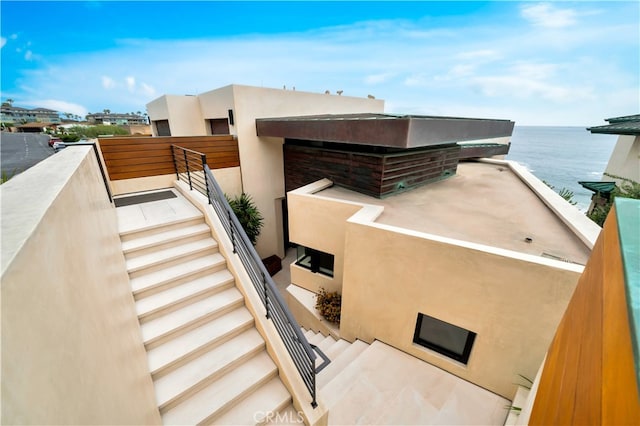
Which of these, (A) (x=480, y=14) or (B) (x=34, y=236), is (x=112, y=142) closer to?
(B) (x=34, y=236)

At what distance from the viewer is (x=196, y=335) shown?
2.84m

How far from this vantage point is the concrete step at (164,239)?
130 inches

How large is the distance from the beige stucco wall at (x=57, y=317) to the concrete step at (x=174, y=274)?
1431mm

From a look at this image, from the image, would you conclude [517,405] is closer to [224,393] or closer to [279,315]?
[279,315]

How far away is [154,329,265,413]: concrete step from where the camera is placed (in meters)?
2.41

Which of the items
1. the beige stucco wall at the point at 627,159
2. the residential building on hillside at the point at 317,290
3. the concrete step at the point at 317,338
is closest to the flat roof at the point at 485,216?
the residential building on hillside at the point at 317,290

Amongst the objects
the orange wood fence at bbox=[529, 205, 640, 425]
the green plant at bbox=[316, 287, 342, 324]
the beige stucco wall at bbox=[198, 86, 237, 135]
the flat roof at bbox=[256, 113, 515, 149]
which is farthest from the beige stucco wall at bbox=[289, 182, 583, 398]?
the beige stucco wall at bbox=[198, 86, 237, 135]

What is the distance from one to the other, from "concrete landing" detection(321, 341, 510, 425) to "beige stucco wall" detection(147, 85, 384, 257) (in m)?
5.76

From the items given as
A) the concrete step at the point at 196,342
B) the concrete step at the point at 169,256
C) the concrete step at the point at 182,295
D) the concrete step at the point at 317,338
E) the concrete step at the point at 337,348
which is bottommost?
the concrete step at the point at 317,338

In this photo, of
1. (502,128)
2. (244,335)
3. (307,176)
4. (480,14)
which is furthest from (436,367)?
(480,14)

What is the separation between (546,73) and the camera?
1366cm

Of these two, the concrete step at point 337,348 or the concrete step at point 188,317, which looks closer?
the concrete step at point 188,317

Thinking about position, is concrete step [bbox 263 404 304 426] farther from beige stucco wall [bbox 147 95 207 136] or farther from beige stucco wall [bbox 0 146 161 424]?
beige stucco wall [bbox 147 95 207 136]

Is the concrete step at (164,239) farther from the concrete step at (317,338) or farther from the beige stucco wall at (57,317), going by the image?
the concrete step at (317,338)
